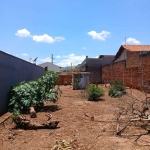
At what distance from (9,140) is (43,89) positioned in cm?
398

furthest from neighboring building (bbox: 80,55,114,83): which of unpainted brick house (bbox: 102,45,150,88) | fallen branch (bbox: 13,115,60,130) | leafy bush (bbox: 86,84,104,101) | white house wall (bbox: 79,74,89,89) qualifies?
fallen branch (bbox: 13,115,60,130)

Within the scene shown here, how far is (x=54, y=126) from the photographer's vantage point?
5766 mm

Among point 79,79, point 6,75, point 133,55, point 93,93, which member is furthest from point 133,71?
point 6,75

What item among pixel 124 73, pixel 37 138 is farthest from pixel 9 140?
pixel 124 73

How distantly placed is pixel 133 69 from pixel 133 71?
15 cm

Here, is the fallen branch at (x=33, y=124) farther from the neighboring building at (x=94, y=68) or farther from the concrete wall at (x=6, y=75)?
the neighboring building at (x=94, y=68)

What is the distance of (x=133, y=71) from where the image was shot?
51.2 ft

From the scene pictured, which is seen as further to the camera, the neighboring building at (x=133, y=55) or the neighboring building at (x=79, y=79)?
the neighboring building at (x=79, y=79)

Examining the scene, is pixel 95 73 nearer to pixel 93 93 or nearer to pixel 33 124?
pixel 93 93

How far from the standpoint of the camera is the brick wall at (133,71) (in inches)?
538

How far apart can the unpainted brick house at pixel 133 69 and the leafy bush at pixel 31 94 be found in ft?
22.7

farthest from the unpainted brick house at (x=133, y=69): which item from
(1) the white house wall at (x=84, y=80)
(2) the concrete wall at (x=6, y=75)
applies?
(2) the concrete wall at (x=6, y=75)

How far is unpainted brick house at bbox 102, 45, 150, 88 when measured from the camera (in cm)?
1374

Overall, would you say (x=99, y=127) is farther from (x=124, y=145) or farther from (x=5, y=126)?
(x=5, y=126)
